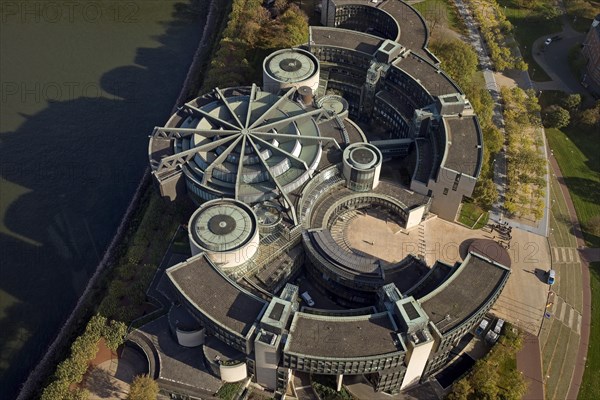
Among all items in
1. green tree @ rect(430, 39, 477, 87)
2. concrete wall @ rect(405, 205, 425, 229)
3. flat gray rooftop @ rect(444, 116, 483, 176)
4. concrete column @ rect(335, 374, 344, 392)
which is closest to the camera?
concrete column @ rect(335, 374, 344, 392)

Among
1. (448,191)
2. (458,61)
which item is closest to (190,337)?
(448,191)

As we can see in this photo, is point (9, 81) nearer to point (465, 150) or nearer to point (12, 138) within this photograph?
point (12, 138)

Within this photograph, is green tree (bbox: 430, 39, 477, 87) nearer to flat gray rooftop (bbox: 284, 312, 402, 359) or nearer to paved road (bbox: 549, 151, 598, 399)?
paved road (bbox: 549, 151, 598, 399)

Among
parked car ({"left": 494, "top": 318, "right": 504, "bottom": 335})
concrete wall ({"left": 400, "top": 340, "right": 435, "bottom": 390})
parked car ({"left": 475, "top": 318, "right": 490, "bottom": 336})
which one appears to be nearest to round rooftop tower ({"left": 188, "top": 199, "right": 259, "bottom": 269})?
concrete wall ({"left": 400, "top": 340, "right": 435, "bottom": 390})

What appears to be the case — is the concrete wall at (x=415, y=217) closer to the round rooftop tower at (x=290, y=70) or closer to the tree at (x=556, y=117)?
the round rooftop tower at (x=290, y=70)

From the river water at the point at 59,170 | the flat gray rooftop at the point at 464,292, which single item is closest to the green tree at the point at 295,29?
the river water at the point at 59,170

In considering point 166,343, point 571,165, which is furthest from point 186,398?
point 571,165
